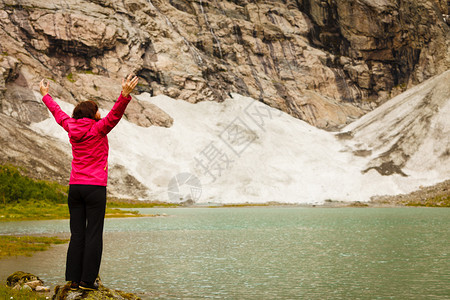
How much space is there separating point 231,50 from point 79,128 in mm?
127886

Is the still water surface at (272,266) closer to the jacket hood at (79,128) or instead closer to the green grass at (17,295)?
the green grass at (17,295)

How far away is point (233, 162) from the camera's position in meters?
94.4

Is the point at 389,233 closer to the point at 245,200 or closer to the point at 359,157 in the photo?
the point at 245,200

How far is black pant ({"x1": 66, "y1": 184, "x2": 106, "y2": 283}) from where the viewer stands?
768 centimetres

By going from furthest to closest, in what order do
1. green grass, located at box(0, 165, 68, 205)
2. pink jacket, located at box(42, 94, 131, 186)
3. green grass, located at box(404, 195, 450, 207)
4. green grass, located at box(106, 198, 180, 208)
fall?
1. green grass, located at box(404, 195, 450, 207)
2. green grass, located at box(106, 198, 180, 208)
3. green grass, located at box(0, 165, 68, 205)
4. pink jacket, located at box(42, 94, 131, 186)

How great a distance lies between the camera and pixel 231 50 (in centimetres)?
13250

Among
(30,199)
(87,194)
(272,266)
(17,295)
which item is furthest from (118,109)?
(30,199)

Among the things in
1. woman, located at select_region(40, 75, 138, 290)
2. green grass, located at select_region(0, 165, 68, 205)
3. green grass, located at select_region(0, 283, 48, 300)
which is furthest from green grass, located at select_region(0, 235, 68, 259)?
green grass, located at select_region(0, 165, 68, 205)

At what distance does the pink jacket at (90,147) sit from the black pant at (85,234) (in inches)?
8.2

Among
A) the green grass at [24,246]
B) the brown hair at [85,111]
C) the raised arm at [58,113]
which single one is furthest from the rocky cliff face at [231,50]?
the brown hair at [85,111]

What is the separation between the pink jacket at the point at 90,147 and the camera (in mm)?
7617

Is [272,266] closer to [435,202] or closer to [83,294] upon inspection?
[83,294]

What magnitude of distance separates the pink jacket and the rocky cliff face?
282ft

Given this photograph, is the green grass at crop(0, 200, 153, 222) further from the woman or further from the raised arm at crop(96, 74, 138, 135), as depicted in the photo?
the raised arm at crop(96, 74, 138, 135)
